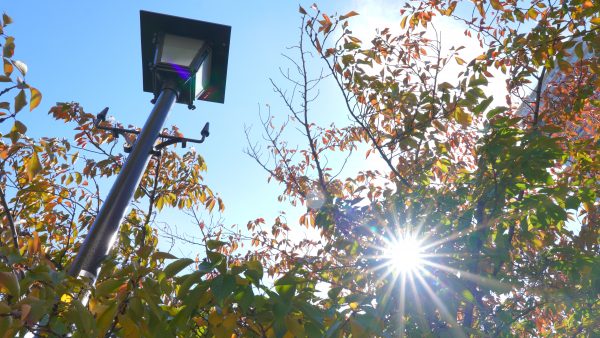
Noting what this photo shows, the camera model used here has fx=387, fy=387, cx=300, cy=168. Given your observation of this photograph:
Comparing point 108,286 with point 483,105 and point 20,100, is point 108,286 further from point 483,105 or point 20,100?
point 483,105

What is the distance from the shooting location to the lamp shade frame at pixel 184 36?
2.69 metres

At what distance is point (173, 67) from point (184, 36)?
0.25 metres

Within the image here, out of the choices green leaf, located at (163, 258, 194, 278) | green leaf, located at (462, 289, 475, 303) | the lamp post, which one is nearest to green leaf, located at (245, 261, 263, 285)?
green leaf, located at (163, 258, 194, 278)

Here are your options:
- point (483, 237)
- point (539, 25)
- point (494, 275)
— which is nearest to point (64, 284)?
point (483, 237)

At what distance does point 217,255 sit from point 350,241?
7.55 ft

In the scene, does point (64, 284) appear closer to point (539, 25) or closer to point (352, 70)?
point (352, 70)

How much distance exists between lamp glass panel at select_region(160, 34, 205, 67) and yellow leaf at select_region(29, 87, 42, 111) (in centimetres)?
95

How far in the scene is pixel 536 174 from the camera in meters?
2.94

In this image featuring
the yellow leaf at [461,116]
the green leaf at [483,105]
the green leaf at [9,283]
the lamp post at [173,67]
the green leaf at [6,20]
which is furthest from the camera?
the yellow leaf at [461,116]

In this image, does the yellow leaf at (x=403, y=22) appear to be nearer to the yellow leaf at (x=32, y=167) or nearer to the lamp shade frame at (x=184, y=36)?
the lamp shade frame at (x=184, y=36)

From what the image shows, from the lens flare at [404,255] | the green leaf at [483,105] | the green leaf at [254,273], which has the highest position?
the green leaf at [483,105]

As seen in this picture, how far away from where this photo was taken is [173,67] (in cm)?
271

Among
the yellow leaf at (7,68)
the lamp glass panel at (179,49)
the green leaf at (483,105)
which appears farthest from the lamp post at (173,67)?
the green leaf at (483,105)

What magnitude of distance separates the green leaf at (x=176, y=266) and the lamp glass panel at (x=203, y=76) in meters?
1.73
